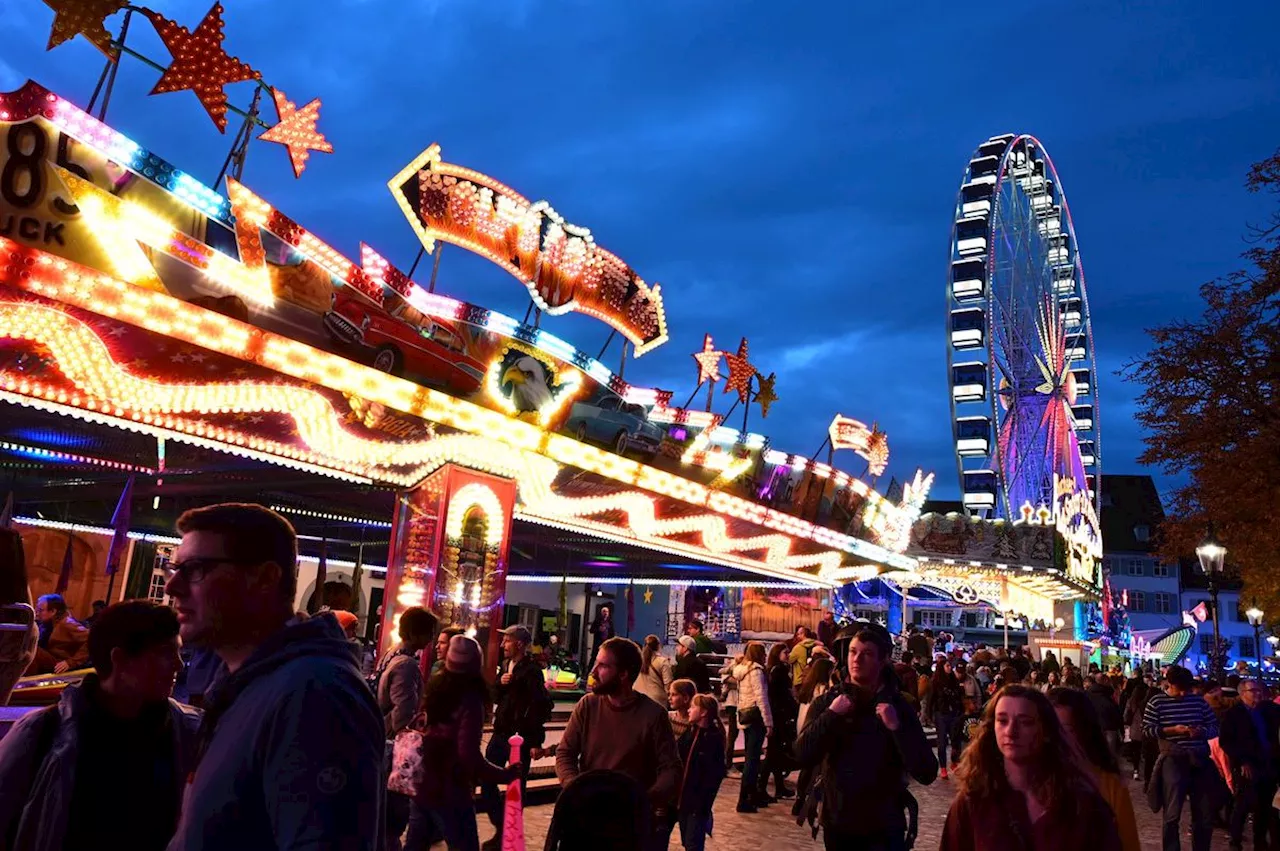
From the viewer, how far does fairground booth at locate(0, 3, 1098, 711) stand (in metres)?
8.59

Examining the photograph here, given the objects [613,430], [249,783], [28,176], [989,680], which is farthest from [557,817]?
[989,680]

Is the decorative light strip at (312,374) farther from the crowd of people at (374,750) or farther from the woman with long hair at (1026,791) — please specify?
the woman with long hair at (1026,791)

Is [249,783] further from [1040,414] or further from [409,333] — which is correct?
[1040,414]

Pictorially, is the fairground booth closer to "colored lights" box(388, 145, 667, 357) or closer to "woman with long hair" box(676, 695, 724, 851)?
"colored lights" box(388, 145, 667, 357)

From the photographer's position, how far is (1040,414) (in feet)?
124

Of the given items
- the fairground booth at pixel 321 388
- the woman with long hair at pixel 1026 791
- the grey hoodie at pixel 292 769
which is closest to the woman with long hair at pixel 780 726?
the fairground booth at pixel 321 388

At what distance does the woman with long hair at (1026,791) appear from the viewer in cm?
338

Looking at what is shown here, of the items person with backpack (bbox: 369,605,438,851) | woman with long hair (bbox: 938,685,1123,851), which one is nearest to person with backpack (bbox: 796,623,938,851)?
woman with long hair (bbox: 938,685,1123,851)

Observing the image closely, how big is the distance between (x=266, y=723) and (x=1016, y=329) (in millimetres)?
38529

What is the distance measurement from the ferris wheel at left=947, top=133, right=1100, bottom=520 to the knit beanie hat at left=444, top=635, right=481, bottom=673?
1224 inches

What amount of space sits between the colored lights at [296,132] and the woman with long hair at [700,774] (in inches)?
277

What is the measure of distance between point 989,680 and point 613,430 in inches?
385

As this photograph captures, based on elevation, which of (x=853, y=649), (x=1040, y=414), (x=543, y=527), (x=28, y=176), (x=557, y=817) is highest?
(x=1040, y=414)

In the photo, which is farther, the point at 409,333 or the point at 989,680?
the point at 989,680
